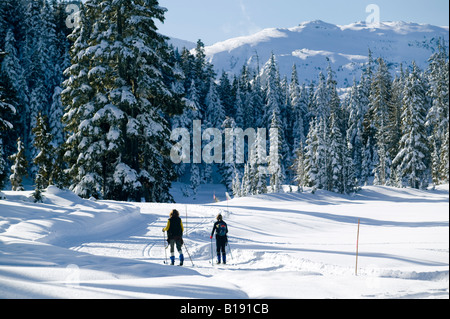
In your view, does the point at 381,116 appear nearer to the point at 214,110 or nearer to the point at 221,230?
the point at 214,110

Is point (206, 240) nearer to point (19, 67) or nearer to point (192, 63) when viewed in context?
point (19, 67)

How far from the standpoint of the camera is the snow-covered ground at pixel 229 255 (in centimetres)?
654

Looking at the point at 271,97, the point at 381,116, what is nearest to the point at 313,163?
the point at 381,116

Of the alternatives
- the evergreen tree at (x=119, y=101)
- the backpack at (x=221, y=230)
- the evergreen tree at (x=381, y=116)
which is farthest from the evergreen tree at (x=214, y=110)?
the backpack at (x=221, y=230)

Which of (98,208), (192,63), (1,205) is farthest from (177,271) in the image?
(192,63)

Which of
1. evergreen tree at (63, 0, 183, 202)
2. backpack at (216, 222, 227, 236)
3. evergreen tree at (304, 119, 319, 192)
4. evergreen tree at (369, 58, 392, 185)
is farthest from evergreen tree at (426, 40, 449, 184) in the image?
backpack at (216, 222, 227, 236)

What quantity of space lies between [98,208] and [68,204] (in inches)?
81.9

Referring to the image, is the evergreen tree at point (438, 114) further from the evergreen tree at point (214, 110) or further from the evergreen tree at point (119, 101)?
the evergreen tree at point (119, 101)

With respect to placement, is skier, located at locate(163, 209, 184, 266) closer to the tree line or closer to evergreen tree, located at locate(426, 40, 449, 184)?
the tree line

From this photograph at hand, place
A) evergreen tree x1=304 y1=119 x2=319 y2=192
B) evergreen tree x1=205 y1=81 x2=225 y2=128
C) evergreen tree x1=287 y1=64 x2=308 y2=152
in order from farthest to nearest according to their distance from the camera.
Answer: evergreen tree x1=287 y1=64 x2=308 y2=152, evergreen tree x1=205 y1=81 x2=225 y2=128, evergreen tree x1=304 y1=119 x2=319 y2=192

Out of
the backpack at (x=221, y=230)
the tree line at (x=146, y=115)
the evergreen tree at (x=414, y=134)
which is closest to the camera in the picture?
the backpack at (x=221, y=230)

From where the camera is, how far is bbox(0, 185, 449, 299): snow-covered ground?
257 inches
